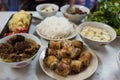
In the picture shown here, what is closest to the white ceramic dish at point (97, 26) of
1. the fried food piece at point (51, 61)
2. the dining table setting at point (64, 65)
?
the dining table setting at point (64, 65)

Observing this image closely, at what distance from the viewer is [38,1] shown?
1735 mm

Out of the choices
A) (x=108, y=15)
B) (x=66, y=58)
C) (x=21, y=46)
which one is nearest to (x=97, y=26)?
(x=108, y=15)

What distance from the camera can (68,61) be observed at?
2.68 ft

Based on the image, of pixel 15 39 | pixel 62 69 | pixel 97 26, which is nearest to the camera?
pixel 62 69

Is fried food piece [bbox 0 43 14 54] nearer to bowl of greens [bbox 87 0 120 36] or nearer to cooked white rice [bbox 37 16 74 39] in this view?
cooked white rice [bbox 37 16 74 39]

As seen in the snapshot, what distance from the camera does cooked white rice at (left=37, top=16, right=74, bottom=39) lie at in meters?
1.10

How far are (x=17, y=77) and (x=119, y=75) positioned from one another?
47 centimetres

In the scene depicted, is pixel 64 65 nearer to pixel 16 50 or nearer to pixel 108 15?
pixel 16 50

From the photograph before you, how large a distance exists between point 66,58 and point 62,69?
0.08 m

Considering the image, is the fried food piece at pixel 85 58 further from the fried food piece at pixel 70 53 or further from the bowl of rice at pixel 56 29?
the bowl of rice at pixel 56 29

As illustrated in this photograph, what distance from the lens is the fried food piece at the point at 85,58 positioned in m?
0.83

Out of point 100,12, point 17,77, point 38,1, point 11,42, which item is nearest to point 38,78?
point 17,77

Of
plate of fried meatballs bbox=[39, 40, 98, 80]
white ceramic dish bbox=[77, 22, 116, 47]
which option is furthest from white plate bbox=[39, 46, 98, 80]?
white ceramic dish bbox=[77, 22, 116, 47]

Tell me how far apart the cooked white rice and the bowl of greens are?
16 cm
